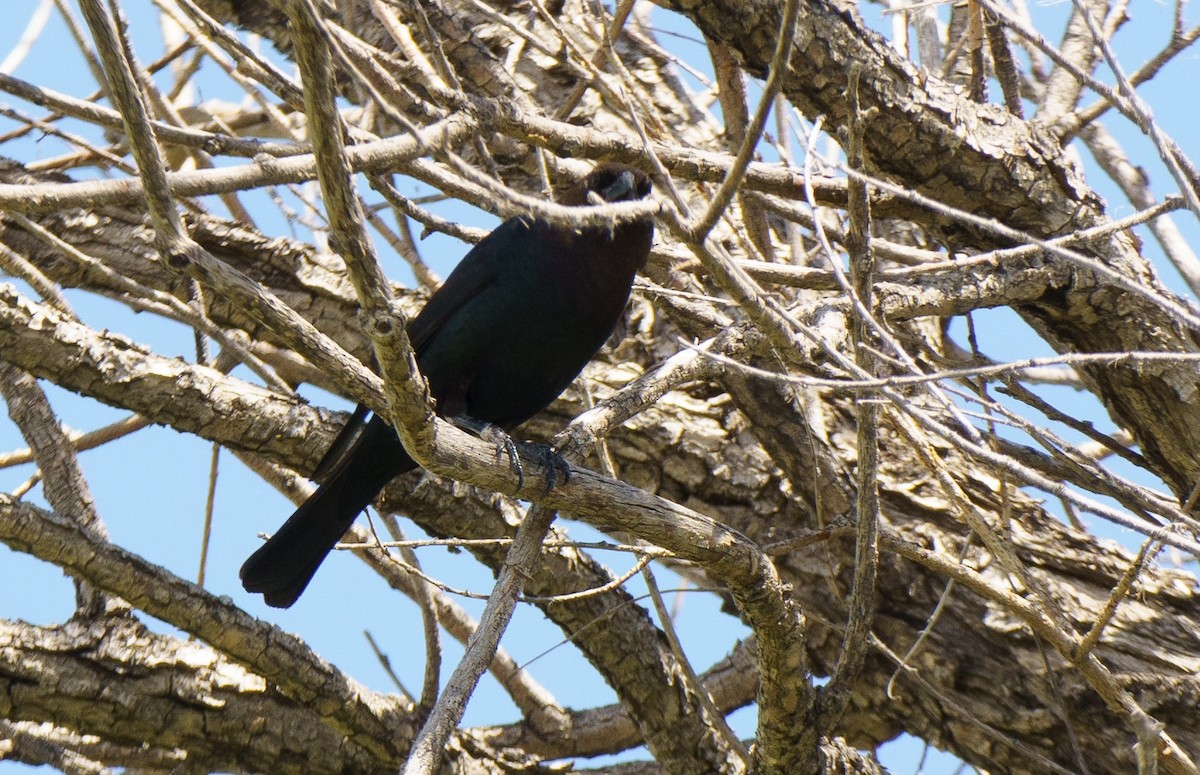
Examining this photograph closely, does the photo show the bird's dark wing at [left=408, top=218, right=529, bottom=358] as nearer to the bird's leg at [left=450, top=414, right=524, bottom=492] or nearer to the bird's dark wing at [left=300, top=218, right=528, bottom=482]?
the bird's dark wing at [left=300, top=218, right=528, bottom=482]

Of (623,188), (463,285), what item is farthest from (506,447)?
(623,188)

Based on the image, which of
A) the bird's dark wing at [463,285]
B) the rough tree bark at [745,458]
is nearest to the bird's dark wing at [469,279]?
the bird's dark wing at [463,285]

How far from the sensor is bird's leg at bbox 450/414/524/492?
2.22m

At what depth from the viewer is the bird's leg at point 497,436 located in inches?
87.6

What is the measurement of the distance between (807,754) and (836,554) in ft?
2.51

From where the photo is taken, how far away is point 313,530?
3090mm

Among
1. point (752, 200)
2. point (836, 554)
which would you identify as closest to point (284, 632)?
point (836, 554)

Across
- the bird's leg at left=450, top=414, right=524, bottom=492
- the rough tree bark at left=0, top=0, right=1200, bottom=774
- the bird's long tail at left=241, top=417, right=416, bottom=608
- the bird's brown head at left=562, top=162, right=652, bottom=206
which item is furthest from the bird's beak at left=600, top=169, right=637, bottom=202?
the bird's long tail at left=241, top=417, right=416, bottom=608

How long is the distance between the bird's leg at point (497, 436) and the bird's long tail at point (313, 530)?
0.17 m

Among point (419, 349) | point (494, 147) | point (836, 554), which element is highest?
point (494, 147)

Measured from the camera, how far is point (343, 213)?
141cm

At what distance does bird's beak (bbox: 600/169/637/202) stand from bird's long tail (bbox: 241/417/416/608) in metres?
0.87

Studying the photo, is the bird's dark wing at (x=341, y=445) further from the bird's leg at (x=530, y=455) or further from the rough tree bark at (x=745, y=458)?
the bird's leg at (x=530, y=455)

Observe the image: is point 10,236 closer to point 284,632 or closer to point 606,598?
point 284,632
